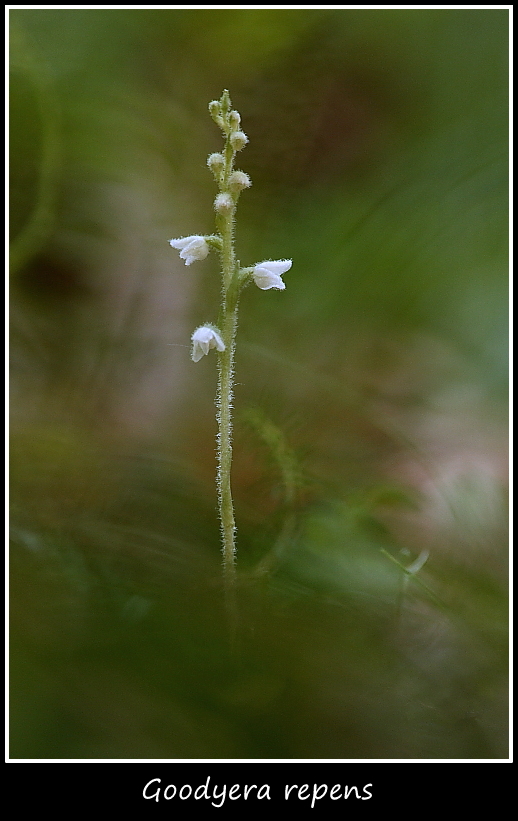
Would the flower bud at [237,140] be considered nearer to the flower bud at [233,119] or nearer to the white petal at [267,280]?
the flower bud at [233,119]

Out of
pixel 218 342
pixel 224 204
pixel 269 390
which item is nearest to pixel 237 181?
pixel 224 204

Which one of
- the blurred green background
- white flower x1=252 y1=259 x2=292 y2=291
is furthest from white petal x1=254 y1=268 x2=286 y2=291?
the blurred green background

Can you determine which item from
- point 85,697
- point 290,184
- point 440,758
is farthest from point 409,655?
point 290,184

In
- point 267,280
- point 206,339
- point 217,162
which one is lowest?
point 206,339

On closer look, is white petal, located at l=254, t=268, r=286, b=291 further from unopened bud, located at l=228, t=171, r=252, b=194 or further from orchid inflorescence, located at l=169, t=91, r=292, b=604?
unopened bud, located at l=228, t=171, r=252, b=194

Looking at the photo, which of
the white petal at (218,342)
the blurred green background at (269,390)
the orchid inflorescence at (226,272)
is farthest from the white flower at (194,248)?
the blurred green background at (269,390)

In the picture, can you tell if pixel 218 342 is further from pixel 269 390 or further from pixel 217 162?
pixel 269 390
